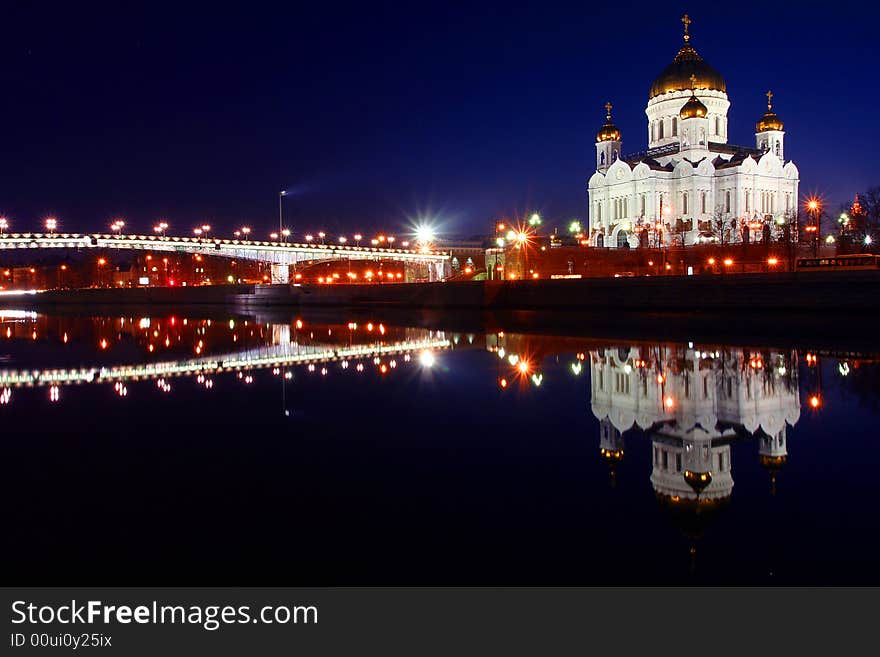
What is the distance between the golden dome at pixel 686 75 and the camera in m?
62.8

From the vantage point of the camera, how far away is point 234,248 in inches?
3007

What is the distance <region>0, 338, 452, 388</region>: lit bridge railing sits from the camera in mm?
13247

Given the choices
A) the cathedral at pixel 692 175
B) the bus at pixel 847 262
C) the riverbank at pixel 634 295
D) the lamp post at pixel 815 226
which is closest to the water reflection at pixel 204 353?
the riverbank at pixel 634 295

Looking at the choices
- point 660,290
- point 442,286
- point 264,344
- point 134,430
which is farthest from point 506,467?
point 442,286

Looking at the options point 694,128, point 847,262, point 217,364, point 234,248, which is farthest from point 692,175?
point 217,364

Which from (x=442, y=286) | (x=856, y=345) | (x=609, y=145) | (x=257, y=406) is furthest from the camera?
(x=609, y=145)

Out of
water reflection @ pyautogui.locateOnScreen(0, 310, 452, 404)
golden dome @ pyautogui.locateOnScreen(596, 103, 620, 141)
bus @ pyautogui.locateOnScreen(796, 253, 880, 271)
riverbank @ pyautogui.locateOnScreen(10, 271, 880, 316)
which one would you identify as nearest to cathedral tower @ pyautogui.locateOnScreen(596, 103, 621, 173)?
golden dome @ pyautogui.locateOnScreen(596, 103, 620, 141)

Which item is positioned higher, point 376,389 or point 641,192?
point 641,192

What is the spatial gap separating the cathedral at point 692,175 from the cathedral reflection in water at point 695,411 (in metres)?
47.8

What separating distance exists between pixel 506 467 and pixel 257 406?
438 centimetres

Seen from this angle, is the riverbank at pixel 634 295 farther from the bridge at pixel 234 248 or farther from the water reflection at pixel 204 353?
the bridge at pixel 234 248

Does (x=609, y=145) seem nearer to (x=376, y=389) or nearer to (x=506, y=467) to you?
(x=376, y=389)

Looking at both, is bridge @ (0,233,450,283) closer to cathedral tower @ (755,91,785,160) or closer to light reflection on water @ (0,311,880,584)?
cathedral tower @ (755,91,785,160)

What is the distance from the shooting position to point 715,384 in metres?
10.8
